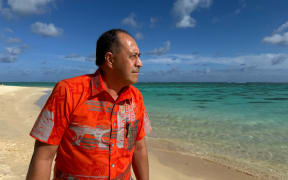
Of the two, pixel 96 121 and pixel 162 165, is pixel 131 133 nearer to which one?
pixel 96 121

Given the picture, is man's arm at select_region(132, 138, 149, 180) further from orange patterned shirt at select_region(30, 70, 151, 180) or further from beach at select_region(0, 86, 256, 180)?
beach at select_region(0, 86, 256, 180)

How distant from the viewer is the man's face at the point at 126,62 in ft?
4.76

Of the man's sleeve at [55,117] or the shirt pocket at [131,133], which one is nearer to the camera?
the man's sleeve at [55,117]

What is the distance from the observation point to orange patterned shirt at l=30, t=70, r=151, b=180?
1.23 meters

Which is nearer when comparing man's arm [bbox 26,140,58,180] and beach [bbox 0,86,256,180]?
man's arm [bbox 26,140,58,180]

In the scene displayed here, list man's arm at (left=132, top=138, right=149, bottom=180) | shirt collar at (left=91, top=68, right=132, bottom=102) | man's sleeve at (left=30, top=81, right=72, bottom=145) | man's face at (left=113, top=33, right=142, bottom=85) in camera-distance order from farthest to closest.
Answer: man's arm at (left=132, top=138, right=149, bottom=180)
man's face at (left=113, top=33, right=142, bottom=85)
shirt collar at (left=91, top=68, right=132, bottom=102)
man's sleeve at (left=30, top=81, right=72, bottom=145)

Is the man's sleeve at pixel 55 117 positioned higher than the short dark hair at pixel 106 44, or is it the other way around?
the short dark hair at pixel 106 44

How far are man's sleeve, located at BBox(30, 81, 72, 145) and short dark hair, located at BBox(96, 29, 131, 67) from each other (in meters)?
0.39

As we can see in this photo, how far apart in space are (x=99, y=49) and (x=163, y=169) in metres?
3.46

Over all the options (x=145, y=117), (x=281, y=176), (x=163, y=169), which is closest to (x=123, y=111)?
(x=145, y=117)

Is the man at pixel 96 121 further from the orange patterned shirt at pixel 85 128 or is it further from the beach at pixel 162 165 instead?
the beach at pixel 162 165

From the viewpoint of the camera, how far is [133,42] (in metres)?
1.51

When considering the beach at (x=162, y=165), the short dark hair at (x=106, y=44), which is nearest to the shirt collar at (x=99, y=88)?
the short dark hair at (x=106, y=44)

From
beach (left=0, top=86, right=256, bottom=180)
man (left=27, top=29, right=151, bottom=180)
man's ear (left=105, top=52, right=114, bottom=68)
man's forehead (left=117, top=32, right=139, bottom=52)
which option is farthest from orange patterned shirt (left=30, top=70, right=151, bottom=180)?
beach (left=0, top=86, right=256, bottom=180)
